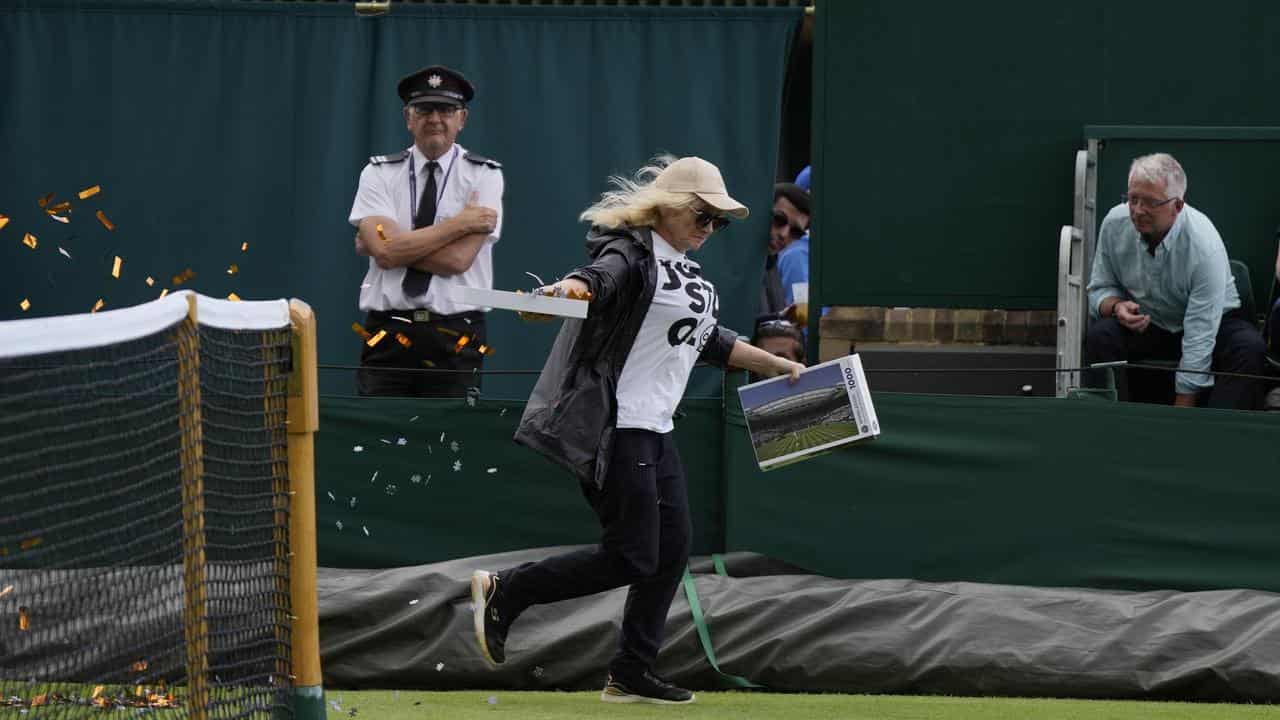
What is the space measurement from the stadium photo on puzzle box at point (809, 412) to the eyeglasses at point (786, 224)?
3949mm

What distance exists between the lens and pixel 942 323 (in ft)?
34.0

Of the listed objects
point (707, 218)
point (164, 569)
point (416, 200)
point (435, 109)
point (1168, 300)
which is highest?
point (435, 109)

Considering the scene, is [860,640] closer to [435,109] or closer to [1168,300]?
[1168,300]

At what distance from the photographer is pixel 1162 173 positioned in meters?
8.84

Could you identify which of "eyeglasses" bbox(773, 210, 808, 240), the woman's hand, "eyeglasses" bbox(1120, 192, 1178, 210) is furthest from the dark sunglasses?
"eyeglasses" bbox(773, 210, 808, 240)

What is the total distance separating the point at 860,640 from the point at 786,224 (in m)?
4.39

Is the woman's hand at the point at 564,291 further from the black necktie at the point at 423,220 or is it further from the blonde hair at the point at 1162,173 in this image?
the blonde hair at the point at 1162,173

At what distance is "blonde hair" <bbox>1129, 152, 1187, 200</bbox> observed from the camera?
8.84 metres

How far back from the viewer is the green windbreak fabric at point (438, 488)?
27.6ft

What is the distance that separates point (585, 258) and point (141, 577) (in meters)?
6.22

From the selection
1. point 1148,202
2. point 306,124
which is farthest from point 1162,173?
point 306,124

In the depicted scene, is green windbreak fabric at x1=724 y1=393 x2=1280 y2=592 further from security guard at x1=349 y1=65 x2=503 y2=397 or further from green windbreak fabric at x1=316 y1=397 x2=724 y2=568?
security guard at x1=349 y1=65 x2=503 y2=397

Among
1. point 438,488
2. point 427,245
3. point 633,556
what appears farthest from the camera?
point 427,245

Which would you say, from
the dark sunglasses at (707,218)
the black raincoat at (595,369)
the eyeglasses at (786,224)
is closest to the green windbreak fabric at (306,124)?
the eyeglasses at (786,224)
